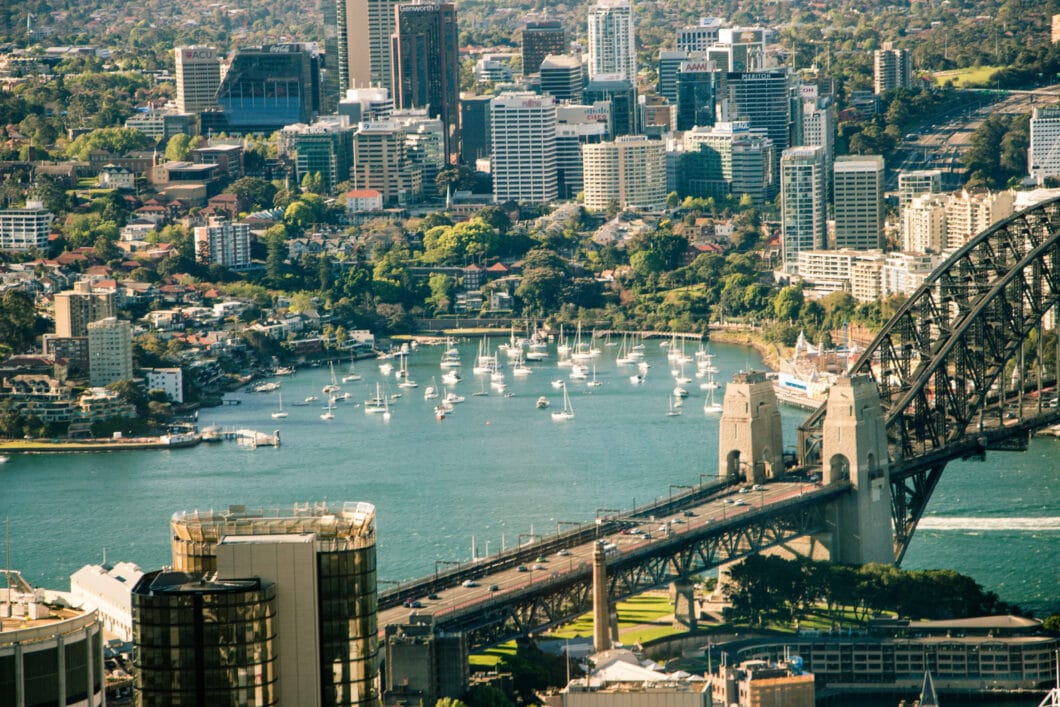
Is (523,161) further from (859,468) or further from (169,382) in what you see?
(859,468)

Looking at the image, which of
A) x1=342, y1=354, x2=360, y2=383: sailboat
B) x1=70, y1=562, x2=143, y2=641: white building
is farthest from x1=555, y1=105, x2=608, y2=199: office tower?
x1=70, y1=562, x2=143, y2=641: white building

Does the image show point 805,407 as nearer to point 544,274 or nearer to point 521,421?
point 521,421

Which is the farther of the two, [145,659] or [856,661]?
[856,661]

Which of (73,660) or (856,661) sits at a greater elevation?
(73,660)

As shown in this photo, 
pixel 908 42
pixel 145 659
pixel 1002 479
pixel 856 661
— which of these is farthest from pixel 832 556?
pixel 908 42

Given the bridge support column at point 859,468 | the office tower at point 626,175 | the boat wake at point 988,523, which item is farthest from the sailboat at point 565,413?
the office tower at point 626,175

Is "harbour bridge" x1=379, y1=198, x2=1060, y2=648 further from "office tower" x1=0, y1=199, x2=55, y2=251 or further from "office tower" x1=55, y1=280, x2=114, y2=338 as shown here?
"office tower" x1=0, y1=199, x2=55, y2=251
